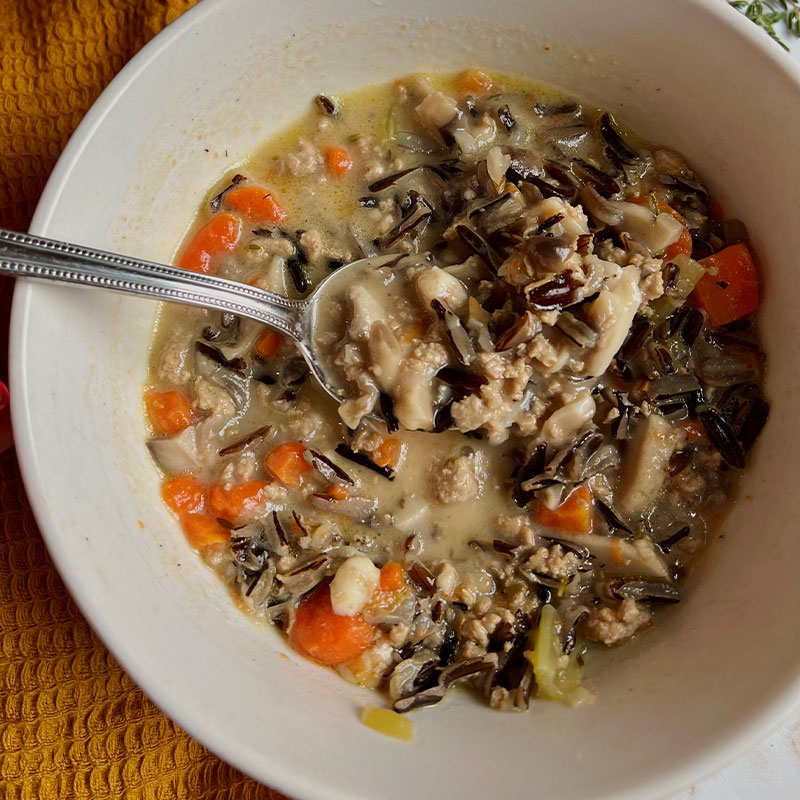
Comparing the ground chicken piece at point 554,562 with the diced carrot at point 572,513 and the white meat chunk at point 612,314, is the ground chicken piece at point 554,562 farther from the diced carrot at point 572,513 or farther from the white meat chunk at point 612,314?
the white meat chunk at point 612,314

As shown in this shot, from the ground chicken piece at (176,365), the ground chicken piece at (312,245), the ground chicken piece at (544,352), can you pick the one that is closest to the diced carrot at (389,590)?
the ground chicken piece at (544,352)

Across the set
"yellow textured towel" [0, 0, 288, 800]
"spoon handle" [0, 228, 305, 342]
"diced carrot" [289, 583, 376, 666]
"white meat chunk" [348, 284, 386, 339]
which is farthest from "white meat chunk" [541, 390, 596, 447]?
"yellow textured towel" [0, 0, 288, 800]

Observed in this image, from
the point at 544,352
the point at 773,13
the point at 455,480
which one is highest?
the point at 773,13

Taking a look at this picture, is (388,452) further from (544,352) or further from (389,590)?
(544,352)

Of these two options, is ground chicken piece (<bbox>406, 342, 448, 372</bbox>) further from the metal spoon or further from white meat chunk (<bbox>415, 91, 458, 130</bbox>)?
white meat chunk (<bbox>415, 91, 458, 130</bbox>)

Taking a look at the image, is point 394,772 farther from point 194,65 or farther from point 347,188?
point 194,65

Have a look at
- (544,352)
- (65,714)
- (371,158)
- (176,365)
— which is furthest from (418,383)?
(65,714)
